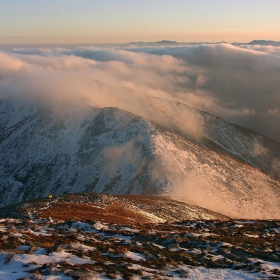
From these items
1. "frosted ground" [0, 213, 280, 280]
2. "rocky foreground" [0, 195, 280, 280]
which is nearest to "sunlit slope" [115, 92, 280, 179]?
"rocky foreground" [0, 195, 280, 280]

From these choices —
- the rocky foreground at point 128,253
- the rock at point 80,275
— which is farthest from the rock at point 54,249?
the rock at point 80,275

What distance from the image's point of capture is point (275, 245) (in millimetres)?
22438

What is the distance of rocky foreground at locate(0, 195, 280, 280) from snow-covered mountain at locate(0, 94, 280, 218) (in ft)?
171

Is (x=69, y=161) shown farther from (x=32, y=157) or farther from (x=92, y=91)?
(x=92, y=91)

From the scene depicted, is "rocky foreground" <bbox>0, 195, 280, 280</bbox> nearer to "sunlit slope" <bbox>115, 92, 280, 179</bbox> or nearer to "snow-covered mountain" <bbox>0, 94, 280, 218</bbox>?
"snow-covered mountain" <bbox>0, 94, 280, 218</bbox>

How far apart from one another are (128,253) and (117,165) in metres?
79.8

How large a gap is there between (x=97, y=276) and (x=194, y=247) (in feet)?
28.8

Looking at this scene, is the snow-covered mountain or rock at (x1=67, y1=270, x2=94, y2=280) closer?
rock at (x1=67, y1=270, x2=94, y2=280)

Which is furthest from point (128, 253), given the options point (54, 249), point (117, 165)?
point (117, 165)

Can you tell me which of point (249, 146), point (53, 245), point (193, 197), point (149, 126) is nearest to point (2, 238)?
point (53, 245)

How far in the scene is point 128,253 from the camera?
17422 millimetres

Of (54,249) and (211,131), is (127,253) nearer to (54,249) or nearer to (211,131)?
(54,249)

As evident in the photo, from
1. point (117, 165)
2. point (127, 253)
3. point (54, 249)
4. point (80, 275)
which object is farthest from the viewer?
point (117, 165)

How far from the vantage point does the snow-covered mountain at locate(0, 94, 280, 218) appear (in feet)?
281
